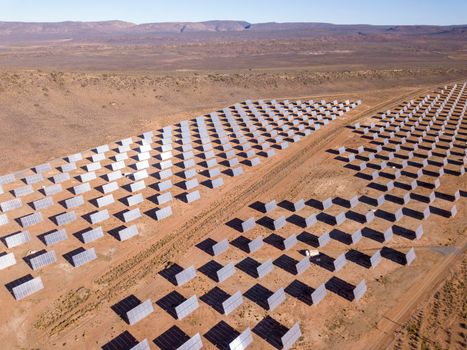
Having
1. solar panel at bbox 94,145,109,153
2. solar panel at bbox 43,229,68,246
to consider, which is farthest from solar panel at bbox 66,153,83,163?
solar panel at bbox 43,229,68,246

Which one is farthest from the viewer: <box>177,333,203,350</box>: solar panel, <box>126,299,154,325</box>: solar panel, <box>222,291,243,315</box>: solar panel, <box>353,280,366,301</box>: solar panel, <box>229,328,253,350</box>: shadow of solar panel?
<box>353,280,366,301</box>: solar panel

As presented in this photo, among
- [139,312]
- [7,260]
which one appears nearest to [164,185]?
[7,260]

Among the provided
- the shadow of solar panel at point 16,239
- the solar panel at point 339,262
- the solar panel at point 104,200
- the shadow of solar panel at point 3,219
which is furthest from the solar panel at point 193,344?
the shadow of solar panel at point 3,219

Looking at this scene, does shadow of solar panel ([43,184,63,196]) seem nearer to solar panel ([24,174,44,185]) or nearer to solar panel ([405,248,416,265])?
solar panel ([24,174,44,185])

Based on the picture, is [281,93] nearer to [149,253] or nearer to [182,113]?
[182,113]

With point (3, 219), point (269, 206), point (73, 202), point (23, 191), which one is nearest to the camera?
point (3, 219)

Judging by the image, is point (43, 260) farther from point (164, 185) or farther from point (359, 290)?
point (359, 290)
